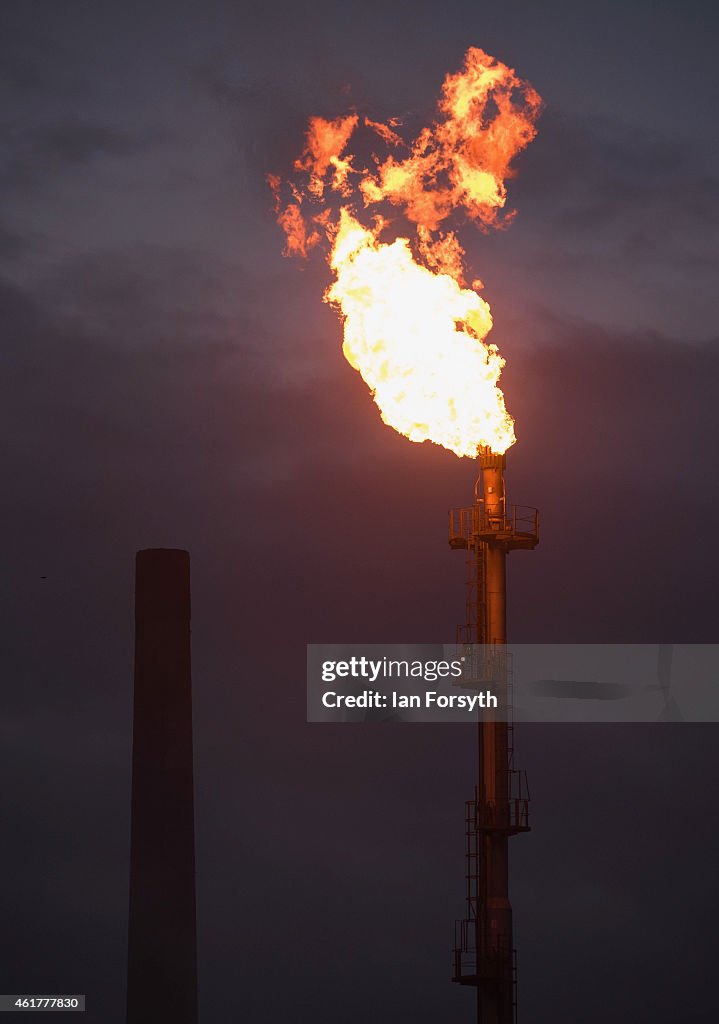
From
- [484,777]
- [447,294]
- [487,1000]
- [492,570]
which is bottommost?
[487,1000]

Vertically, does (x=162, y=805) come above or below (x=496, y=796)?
below

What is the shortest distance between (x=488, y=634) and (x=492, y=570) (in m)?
1.87

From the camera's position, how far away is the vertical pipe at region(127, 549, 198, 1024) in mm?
86562

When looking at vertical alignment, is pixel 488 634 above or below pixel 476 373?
below

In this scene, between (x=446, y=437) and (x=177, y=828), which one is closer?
(x=177, y=828)

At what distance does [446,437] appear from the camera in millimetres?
93750

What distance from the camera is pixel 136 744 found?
87875 millimetres

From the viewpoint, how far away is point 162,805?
87188 millimetres

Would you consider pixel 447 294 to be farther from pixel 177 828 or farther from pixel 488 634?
pixel 177 828

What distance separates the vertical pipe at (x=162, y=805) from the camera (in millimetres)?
86562

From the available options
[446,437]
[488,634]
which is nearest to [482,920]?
[488,634]

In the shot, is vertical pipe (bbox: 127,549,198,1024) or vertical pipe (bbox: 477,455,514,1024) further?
vertical pipe (bbox: 477,455,514,1024)

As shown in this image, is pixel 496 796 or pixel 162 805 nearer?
pixel 162 805

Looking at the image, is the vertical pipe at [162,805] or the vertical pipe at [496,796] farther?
the vertical pipe at [496,796]
